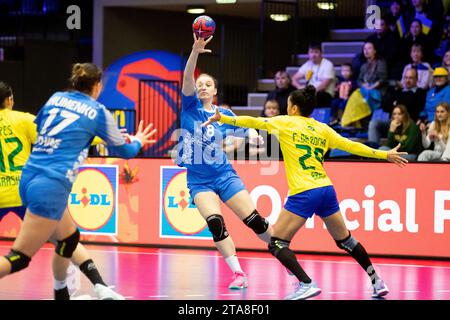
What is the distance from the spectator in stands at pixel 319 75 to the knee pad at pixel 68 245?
937 centimetres

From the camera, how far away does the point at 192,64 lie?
383 inches

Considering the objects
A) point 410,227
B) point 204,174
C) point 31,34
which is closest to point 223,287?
point 204,174

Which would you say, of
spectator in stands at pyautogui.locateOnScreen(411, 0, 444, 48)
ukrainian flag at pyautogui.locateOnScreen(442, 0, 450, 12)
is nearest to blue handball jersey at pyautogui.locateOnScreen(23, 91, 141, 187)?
spectator in stands at pyautogui.locateOnScreen(411, 0, 444, 48)

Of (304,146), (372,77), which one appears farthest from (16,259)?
(372,77)

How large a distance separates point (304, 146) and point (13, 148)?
2866 millimetres

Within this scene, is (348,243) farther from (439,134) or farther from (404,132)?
(404,132)

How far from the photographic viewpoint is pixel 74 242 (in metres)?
8.08

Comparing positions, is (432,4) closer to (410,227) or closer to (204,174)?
(410,227)

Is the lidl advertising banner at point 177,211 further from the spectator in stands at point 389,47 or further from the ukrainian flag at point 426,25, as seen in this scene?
the ukrainian flag at point 426,25

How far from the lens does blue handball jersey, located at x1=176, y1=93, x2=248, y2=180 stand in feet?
33.5

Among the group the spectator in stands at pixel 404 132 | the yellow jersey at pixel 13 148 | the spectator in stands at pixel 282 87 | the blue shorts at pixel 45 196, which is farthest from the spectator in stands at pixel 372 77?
the blue shorts at pixel 45 196

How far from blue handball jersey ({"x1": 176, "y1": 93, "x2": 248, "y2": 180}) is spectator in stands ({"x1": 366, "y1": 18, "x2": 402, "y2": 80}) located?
725cm

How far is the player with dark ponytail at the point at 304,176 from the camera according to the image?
908 cm

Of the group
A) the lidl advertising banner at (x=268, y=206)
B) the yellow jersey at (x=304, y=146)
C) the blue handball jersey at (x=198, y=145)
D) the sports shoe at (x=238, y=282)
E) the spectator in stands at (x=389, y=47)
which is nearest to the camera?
the yellow jersey at (x=304, y=146)
